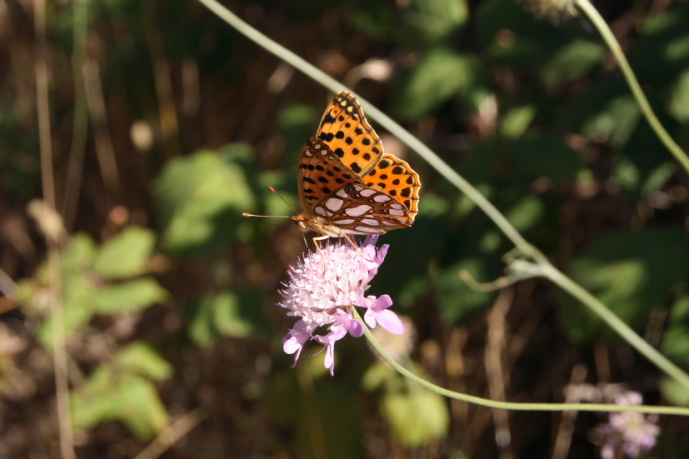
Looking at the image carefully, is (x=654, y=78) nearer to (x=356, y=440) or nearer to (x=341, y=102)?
(x=341, y=102)

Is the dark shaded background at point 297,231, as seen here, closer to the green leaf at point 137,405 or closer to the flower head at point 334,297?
the green leaf at point 137,405

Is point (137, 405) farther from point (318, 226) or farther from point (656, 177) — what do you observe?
point (656, 177)

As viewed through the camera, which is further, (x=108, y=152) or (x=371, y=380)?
(x=108, y=152)

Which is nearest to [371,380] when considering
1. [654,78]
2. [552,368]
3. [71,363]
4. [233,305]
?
[233,305]

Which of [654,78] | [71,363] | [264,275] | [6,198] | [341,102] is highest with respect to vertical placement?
[6,198]

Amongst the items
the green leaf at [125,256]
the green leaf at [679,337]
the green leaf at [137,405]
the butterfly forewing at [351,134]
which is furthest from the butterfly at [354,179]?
the green leaf at [137,405]
